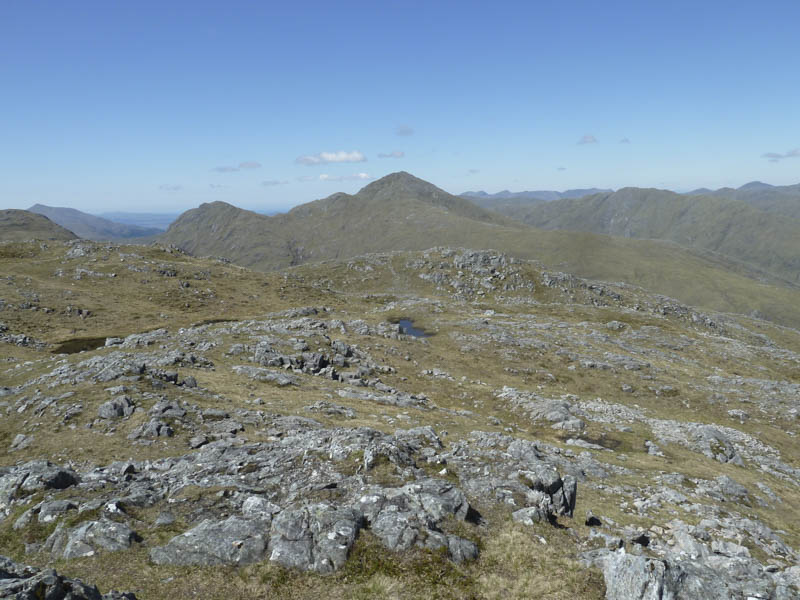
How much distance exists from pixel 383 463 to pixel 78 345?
68863mm

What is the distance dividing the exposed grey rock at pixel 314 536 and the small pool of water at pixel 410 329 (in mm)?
63034

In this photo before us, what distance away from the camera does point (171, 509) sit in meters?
20.0

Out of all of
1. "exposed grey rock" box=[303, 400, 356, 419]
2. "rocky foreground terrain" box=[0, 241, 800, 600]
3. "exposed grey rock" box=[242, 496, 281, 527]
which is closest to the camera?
"rocky foreground terrain" box=[0, 241, 800, 600]

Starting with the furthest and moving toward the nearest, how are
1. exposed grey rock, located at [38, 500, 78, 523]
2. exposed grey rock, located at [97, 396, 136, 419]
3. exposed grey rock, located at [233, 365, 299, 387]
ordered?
1. exposed grey rock, located at [233, 365, 299, 387]
2. exposed grey rock, located at [97, 396, 136, 419]
3. exposed grey rock, located at [38, 500, 78, 523]

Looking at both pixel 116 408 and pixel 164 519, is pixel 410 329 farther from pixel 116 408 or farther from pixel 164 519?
pixel 164 519

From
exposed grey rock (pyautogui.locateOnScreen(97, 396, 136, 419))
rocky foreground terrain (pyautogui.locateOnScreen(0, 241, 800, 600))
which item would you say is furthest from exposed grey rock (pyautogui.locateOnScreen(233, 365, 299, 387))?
exposed grey rock (pyautogui.locateOnScreen(97, 396, 136, 419))

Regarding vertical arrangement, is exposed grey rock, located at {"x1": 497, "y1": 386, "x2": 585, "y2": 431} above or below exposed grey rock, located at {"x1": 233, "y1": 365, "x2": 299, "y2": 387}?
below

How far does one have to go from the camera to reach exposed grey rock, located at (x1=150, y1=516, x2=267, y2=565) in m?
16.5

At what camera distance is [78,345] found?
67.3 m

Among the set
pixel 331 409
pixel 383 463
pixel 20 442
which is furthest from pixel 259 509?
pixel 20 442

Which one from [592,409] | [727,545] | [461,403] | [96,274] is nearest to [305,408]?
[461,403]

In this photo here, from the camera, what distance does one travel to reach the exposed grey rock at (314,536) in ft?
54.5

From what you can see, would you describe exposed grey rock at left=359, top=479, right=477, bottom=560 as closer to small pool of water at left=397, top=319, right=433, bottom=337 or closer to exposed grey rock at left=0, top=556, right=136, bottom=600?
exposed grey rock at left=0, top=556, right=136, bottom=600

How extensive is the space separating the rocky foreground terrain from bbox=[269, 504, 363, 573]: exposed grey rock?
0.29 feet
